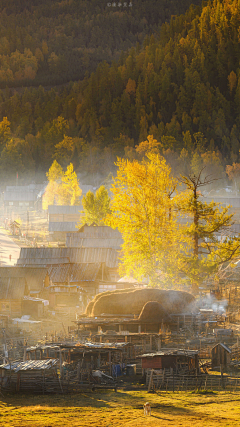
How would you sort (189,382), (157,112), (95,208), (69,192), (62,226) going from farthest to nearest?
(157,112), (69,192), (95,208), (62,226), (189,382)

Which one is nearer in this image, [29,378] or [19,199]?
[29,378]

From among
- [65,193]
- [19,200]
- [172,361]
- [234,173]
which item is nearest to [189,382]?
[172,361]

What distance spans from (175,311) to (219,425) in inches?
603

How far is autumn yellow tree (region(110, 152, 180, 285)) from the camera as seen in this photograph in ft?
113

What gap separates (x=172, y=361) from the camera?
25344 millimetres

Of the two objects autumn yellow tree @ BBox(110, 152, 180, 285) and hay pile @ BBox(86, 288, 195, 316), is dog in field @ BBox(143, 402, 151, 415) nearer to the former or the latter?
hay pile @ BBox(86, 288, 195, 316)

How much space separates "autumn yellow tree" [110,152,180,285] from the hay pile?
1617 millimetres

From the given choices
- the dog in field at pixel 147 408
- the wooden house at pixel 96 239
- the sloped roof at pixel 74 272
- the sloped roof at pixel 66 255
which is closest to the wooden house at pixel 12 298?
the sloped roof at pixel 74 272

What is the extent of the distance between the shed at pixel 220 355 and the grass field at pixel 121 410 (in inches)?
165

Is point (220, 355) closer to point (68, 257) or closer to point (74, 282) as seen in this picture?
point (74, 282)

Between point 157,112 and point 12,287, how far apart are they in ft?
462

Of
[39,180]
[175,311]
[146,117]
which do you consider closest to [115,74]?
[146,117]

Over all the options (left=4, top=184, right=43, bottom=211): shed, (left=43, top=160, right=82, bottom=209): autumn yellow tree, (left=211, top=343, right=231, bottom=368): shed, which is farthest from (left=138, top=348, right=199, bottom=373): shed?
(left=4, top=184, right=43, bottom=211): shed

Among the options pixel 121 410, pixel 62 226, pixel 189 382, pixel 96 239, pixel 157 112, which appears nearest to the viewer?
pixel 121 410
